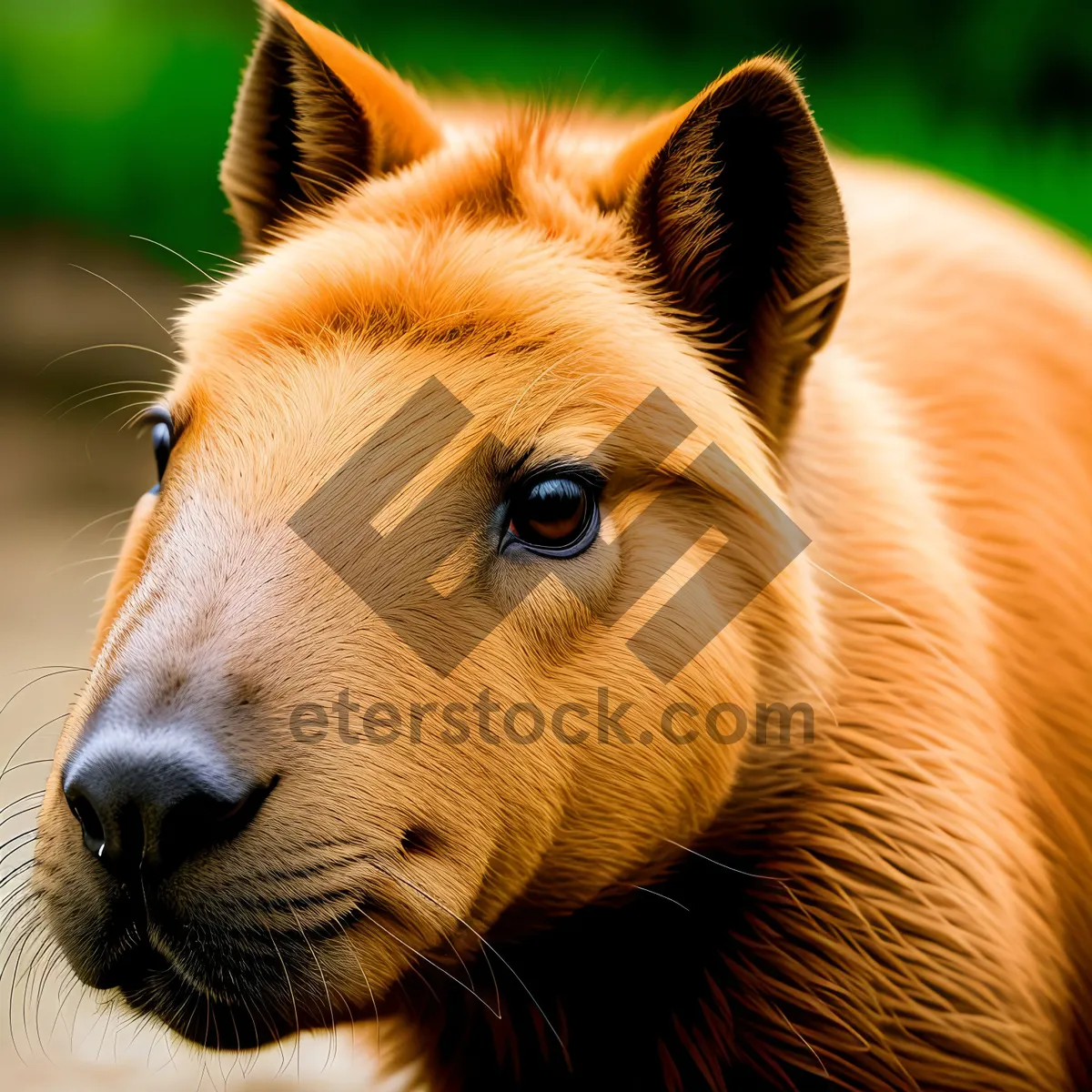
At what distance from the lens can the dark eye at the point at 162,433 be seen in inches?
108

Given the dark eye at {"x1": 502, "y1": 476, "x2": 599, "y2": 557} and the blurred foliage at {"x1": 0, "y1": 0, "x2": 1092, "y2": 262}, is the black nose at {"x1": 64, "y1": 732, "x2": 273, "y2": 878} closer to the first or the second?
the dark eye at {"x1": 502, "y1": 476, "x2": 599, "y2": 557}

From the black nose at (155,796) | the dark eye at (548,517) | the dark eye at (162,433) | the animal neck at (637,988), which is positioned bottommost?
the animal neck at (637,988)

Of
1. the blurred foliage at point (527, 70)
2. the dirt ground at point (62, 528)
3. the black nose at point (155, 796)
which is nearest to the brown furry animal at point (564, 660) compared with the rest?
the black nose at point (155, 796)

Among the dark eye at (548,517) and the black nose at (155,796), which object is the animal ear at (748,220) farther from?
the black nose at (155,796)

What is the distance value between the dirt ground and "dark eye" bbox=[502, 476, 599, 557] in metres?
2.38

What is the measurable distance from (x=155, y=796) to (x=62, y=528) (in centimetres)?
628

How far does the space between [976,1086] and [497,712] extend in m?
1.27

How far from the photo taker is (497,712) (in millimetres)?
2295

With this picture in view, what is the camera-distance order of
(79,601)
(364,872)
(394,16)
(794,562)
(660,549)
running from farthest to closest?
(394,16)
(79,601)
(794,562)
(660,549)
(364,872)

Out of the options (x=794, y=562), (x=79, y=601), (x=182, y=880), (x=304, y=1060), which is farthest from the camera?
(x=79, y=601)

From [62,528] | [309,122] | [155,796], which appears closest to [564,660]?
[155,796]

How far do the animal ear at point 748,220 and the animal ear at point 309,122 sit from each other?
0.55 metres

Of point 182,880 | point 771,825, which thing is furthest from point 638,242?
point 182,880

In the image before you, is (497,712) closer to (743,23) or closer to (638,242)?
(638,242)
